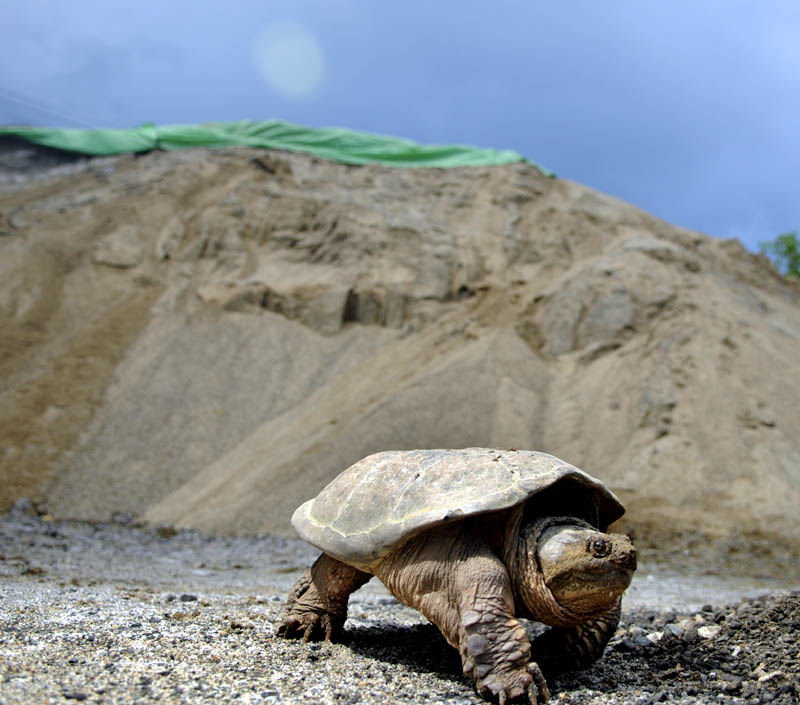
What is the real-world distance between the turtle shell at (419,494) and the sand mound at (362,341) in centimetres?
728

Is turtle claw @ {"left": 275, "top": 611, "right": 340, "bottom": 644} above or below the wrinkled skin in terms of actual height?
below

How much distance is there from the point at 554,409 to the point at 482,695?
11676mm

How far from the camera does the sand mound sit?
12.1m

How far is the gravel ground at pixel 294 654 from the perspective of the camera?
117 inches

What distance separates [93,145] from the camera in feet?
71.1

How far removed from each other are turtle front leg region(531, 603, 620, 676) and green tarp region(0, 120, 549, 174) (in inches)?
771

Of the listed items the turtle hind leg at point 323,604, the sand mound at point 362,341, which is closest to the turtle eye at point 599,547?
the turtle hind leg at point 323,604

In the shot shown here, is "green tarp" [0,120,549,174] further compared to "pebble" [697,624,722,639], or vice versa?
"green tarp" [0,120,549,174]

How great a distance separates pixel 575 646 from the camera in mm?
3705

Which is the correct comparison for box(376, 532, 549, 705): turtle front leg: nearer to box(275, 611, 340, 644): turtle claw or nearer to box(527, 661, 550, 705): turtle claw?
box(527, 661, 550, 705): turtle claw

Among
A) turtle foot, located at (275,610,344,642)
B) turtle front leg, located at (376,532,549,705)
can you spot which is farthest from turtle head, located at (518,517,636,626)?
turtle foot, located at (275,610,344,642)

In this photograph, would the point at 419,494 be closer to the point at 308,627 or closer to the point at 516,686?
the point at 516,686

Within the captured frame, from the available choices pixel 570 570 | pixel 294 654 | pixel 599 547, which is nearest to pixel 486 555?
pixel 570 570

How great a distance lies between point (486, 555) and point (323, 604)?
1300 millimetres
